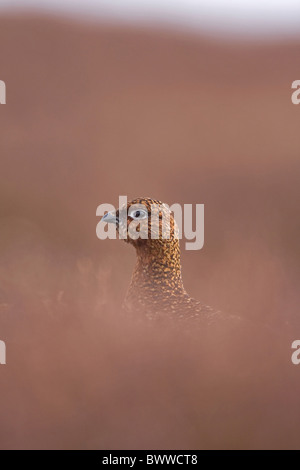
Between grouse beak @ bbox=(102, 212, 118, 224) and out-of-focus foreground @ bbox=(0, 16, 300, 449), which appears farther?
grouse beak @ bbox=(102, 212, 118, 224)

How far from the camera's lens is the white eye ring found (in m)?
4.01

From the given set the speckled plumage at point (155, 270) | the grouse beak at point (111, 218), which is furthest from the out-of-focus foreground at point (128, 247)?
the grouse beak at point (111, 218)

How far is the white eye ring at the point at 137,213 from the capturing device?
4008 millimetres

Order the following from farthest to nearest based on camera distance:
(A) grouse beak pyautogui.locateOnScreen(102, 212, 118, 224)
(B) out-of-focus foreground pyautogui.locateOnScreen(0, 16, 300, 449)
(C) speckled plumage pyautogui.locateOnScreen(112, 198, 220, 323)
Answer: (A) grouse beak pyautogui.locateOnScreen(102, 212, 118, 224) < (C) speckled plumage pyautogui.locateOnScreen(112, 198, 220, 323) < (B) out-of-focus foreground pyautogui.locateOnScreen(0, 16, 300, 449)

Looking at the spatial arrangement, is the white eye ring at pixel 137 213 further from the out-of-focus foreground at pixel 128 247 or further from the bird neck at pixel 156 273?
the out-of-focus foreground at pixel 128 247

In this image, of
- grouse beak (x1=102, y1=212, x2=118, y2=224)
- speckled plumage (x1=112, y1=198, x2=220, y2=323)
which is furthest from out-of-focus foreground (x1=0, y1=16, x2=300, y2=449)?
grouse beak (x1=102, y1=212, x2=118, y2=224)

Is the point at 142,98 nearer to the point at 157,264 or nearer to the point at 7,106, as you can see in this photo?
the point at 7,106

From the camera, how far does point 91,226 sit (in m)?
9.69

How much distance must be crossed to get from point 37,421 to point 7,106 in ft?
35.0

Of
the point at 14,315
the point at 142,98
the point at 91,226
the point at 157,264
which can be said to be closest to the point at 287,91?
the point at 142,98

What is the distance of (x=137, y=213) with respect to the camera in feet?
13.2

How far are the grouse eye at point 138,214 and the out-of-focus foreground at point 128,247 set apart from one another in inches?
26.4

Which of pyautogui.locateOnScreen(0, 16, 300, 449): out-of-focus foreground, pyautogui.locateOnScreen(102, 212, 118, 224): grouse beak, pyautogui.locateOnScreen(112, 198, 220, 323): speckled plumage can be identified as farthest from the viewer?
pyautogui.locateOnScreen(102, 212, 118, 224): grouse beak

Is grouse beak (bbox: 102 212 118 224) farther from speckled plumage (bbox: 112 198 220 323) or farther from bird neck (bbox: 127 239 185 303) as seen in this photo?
bird neck (bbox: 127 239 185 303)
